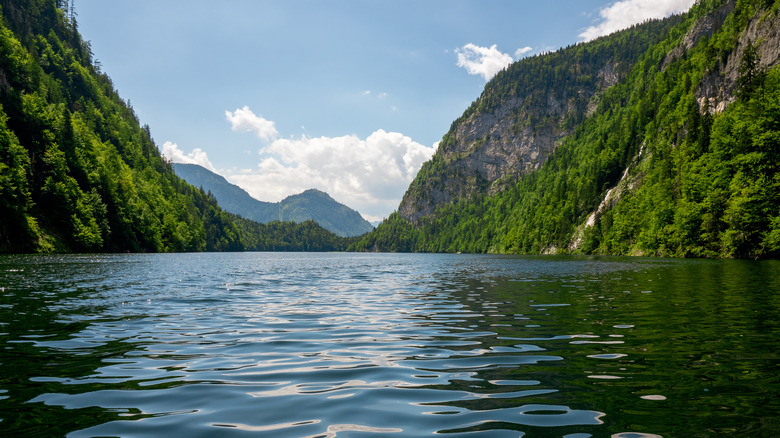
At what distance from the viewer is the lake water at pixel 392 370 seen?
5.83 m

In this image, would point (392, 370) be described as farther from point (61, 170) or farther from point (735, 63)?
point (735, 63)

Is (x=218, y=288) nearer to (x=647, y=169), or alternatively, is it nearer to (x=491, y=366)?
(x=491, y=366)

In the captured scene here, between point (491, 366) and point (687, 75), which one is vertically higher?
point (687, 75)

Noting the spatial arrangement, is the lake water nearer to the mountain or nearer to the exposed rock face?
the mountain

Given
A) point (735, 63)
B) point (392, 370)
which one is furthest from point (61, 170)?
point (735, 63)

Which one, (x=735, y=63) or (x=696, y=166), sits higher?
(x=735, y=63)

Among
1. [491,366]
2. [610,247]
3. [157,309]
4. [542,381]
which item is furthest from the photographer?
[610,247]

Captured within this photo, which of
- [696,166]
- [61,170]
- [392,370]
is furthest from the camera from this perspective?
[61,170]

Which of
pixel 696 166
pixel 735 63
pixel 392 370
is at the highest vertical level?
pixel 735 63

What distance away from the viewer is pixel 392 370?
9047mm

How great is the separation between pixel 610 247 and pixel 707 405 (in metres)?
118

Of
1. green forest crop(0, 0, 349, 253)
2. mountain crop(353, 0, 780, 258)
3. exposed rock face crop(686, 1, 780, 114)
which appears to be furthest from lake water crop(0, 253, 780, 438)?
exposed rock face crop(686, 1, 780, 114)

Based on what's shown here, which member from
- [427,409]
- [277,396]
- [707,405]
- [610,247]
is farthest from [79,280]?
[610,247]

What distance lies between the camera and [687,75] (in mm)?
120625
